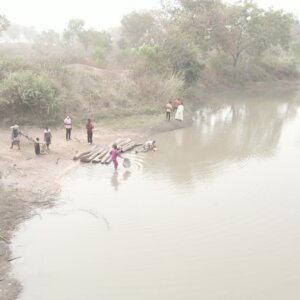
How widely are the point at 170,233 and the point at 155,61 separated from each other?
18.3 meters

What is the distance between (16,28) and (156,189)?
4461 inches

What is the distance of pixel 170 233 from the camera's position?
996 cm

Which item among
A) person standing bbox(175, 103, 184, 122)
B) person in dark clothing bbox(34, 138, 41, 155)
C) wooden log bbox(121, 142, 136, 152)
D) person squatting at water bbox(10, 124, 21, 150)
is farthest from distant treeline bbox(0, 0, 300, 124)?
wooden log bbox(121, 142, 136, 152)

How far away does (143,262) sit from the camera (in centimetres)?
877

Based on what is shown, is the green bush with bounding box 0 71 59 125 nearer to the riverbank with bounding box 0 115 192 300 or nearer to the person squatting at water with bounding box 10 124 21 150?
the riverbank with bounding box 0 115 192 300

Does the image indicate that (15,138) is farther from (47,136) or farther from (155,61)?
(155,61)

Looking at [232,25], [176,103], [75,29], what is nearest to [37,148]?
[176,103]

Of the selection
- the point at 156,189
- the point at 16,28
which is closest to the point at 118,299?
Result: the point at 156,189

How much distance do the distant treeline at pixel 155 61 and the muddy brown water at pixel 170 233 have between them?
6.11 m

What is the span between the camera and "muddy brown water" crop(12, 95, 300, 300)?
8.03 meters

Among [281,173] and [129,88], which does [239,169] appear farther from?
[129,88]

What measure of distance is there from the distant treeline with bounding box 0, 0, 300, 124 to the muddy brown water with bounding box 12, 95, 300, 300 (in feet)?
20.1

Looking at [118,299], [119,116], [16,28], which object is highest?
[16,28]

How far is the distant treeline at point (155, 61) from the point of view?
1898 centimetres
